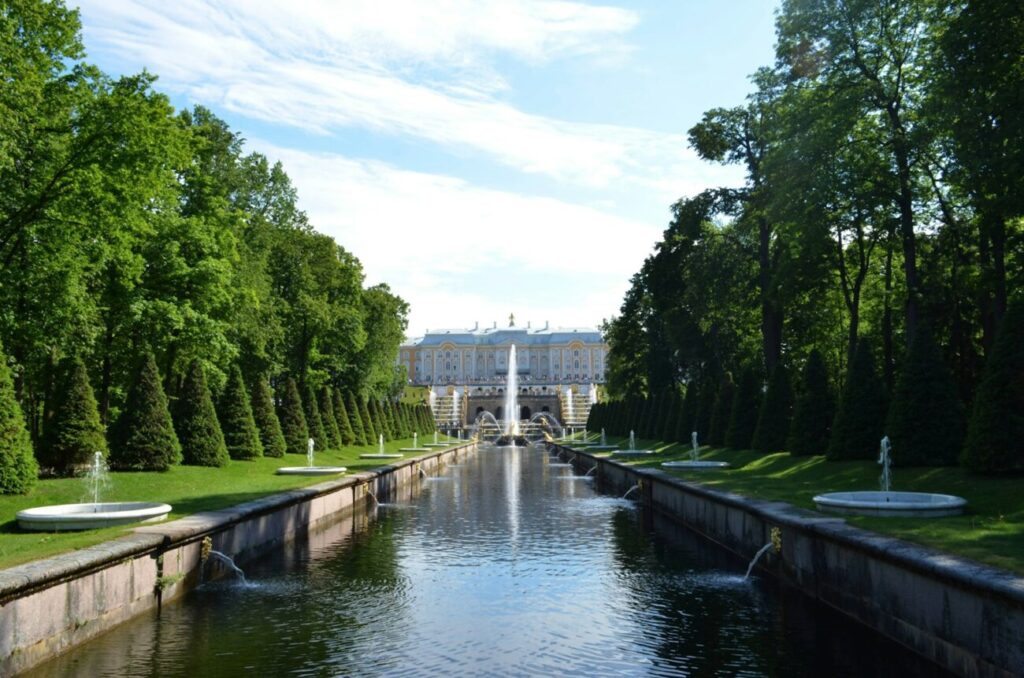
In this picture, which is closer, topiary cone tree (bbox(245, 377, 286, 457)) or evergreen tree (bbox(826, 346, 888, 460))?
evergreen tree (bbox(826, 346, 888, 460))

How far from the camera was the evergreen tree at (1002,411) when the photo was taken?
1413 cm

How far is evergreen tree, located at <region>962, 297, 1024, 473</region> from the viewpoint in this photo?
14133mm

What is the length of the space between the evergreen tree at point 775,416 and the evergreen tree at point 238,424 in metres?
15.7

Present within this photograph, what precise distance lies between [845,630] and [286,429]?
26311 millimetres

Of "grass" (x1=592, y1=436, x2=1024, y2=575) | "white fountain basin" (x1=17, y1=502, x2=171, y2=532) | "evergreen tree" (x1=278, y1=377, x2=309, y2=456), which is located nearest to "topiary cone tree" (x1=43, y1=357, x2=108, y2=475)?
"white fountain basin" (x1=17, y1=502, x2=171, y2=532)

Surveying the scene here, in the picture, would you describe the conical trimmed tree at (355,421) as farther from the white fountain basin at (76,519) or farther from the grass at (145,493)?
the white fountain basin at (76,519)

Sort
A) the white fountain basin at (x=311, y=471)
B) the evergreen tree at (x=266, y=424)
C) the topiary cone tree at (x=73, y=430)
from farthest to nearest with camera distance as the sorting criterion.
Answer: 1. the evergreen tree at (x=266, y=424)
2. the white fountain basin at (x=311, y=471)
3. the topiary cone tree at (x=73, y=430)

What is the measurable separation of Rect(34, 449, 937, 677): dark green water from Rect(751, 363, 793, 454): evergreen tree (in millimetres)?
11125

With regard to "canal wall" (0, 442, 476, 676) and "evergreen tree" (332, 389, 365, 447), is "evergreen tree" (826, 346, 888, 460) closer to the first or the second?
"canal wall" (0, 442, 476, 676)

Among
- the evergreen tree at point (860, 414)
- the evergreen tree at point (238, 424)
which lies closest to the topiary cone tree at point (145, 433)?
the evergreen tree at point (238, 424)

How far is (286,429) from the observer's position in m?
32.6

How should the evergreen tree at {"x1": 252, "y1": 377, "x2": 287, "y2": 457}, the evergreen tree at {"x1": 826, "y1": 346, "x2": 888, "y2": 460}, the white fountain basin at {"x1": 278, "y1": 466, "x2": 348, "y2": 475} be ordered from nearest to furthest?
the evergreen tree at {"x1": 826, "y1": 346, "x2": 888, "y2": 460}
the white fountain basin at {"x1": 278, "y1": 466, "x2": 348, "y2": 475}
the evergreen tree at {"x1": 252, "y1": 377, "x2": 287, "y2": 457}

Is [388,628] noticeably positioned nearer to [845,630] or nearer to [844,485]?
[845,630]

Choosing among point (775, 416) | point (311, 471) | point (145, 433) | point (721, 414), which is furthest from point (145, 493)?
point (721, 414)
